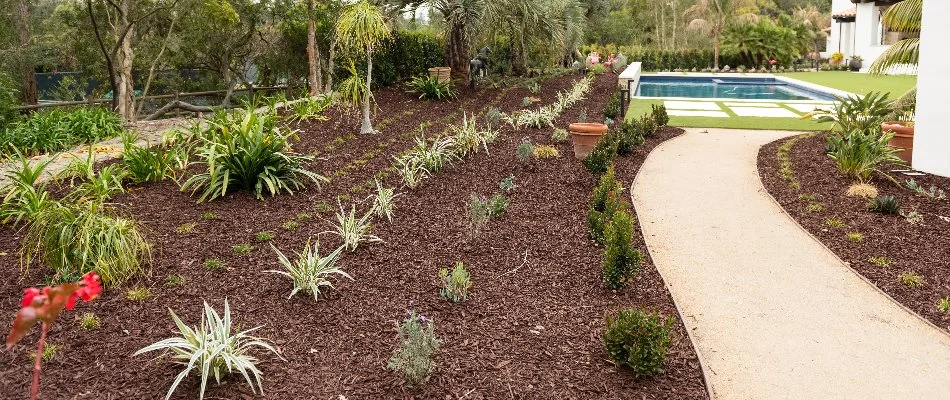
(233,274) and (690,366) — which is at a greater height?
(233,274)

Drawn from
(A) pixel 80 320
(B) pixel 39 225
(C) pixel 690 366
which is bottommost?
(C) pixel 690 366

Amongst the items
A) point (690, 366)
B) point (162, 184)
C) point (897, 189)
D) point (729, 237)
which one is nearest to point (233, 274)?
point (162, 184)

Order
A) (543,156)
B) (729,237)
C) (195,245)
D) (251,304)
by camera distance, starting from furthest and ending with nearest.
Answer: (543,156) → (729,237) → (195,245) → (251,304)

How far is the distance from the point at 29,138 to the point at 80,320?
19.1 feet

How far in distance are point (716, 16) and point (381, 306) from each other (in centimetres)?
3261

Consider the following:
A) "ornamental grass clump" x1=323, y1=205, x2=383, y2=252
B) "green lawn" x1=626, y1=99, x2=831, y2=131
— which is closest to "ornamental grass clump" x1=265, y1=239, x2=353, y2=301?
"ornamental grass clump" x1=323, y1=205, x2=383, y2=252

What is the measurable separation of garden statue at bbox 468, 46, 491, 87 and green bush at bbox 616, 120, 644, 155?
242 inches

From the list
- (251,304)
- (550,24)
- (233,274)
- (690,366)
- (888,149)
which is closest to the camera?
(690,366)

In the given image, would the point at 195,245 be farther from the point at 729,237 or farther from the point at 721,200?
the point at 721,200

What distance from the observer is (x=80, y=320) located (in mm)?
3553

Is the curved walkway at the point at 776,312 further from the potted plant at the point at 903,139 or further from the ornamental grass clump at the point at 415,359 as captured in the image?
the potted plant at the point at 903,139

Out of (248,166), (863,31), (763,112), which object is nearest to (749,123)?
(763,112)

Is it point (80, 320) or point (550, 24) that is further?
point (550, 24)

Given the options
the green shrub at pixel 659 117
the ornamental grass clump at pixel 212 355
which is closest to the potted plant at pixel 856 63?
the green shrub at pixel 659 117
